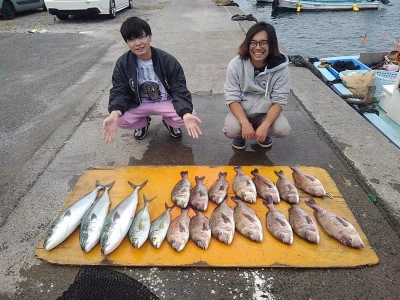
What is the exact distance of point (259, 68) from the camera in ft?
11.3

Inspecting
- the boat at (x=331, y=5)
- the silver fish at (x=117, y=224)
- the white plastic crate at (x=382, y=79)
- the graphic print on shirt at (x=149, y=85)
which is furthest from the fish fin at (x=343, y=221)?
the boat at (x=331, y=5)

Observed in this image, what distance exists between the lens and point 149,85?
3656 mm

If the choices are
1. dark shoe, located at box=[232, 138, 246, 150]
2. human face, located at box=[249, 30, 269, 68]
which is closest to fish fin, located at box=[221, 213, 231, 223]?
dark shoe, located at box=[232, 138, 246, 150]

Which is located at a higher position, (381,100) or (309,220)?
(309,220)

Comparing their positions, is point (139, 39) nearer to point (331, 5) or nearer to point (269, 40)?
point (269, 40)

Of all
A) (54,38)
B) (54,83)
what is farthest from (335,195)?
(54,38)

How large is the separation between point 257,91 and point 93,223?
2.30m

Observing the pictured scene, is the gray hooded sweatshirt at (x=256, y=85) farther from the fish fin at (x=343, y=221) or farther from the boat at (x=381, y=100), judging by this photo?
the boat at (x=381, y=100)

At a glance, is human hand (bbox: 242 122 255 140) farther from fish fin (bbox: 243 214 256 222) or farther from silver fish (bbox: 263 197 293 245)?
fish fin (bbox: 243 214 256 222)

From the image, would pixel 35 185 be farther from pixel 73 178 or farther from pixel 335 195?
pixel 335 195

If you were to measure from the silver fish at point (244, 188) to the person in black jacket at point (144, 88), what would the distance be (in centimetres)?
65

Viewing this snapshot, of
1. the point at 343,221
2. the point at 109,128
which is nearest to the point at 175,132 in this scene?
the point at 109,128

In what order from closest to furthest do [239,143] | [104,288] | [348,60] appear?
[104,288] < [239,143] < [348,60]

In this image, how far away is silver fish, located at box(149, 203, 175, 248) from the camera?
2.44 meters
